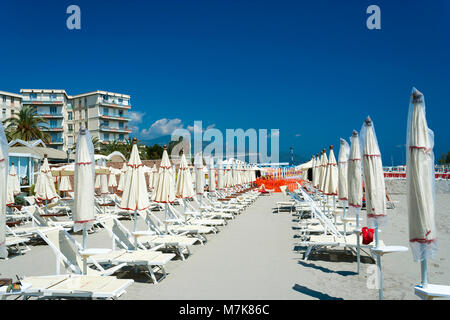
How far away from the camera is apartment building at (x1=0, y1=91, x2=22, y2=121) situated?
50844mm

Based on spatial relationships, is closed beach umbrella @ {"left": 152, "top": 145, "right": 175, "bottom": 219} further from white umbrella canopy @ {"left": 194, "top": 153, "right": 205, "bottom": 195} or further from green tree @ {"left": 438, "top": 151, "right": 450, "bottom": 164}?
green tree @ {"left": 438, "top": 151, "right": 450, "bottom": 164}

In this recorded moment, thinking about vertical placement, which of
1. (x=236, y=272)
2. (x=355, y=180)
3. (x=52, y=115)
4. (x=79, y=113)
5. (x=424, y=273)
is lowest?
(x=236, y=272)

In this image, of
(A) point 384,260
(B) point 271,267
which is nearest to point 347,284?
(B) point 271,267

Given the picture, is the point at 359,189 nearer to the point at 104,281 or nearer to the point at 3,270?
the point at 104,281

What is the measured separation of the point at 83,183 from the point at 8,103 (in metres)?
57.1

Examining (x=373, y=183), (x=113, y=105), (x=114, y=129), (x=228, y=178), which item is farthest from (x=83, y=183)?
(x=113, y=105)

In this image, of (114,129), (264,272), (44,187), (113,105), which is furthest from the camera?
(113,105)

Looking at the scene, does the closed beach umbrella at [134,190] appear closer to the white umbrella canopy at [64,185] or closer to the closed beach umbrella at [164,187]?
the closed beach umbrella at [164,187]

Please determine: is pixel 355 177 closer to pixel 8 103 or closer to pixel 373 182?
pixel 373 182

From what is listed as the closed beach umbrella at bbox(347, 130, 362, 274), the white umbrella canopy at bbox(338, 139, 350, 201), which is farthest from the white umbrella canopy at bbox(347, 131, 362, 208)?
the white umbrella canopy at bbox(338, 139, 350, 201)

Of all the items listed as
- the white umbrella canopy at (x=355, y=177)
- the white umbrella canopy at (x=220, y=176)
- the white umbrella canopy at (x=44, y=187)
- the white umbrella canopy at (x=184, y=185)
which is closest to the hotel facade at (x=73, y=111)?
the white umbrella canopy at (x=220, y=176)

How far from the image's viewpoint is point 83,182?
16.1 feet

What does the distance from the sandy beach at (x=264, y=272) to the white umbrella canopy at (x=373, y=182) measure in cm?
121
